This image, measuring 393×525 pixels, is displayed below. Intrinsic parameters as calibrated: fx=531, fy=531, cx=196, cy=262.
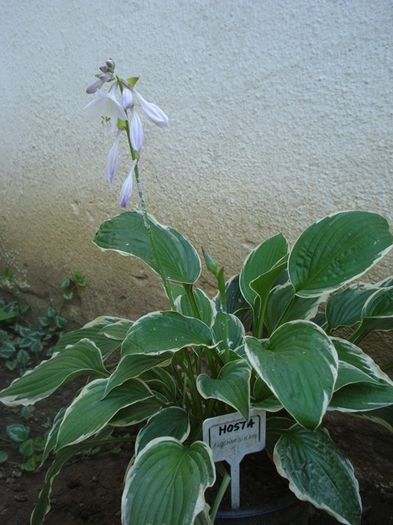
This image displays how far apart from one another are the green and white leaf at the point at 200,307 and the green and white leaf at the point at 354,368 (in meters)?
0.32

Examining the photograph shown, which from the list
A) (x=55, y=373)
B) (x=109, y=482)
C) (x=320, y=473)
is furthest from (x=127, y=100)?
(x=109, y=482)

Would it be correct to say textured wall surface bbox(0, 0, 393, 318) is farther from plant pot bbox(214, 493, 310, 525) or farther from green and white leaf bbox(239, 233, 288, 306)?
plant pot bbox(214, 493, 310, 525)

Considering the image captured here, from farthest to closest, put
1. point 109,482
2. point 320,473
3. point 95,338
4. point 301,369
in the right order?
point 109,482
point 95,338
point 320,473
point 301,369

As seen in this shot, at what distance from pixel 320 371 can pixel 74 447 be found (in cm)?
58

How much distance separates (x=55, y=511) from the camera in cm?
137

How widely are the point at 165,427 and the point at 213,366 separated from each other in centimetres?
18

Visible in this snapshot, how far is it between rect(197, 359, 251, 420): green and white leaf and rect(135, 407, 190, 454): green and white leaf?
4.8 inches

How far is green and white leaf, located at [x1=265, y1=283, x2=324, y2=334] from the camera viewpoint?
1282mm

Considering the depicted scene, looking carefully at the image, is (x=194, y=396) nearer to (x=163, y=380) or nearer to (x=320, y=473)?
(x=163, y=380)

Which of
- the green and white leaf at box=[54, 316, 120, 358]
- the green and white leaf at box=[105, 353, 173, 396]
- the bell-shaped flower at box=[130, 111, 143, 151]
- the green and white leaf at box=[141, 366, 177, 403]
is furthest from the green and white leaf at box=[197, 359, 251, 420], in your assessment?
the bell-shaped flower at box=[130, 111, 143, 151]

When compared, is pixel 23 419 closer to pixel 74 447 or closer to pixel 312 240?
pixel 74 447

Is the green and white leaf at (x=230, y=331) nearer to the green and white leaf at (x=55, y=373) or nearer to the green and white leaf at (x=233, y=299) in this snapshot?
the green and white leaf at (x=233, y=299)

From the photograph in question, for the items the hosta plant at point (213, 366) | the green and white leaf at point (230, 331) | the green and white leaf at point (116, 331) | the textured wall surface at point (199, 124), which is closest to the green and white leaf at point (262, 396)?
the hosta plant at point (213, 366)

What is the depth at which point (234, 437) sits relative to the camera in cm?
106
